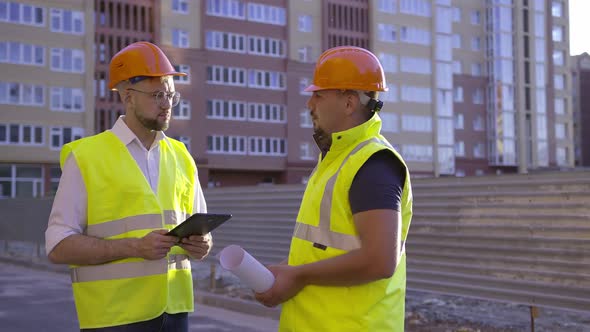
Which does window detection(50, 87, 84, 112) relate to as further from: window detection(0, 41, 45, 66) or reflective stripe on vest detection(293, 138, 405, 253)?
reflective stripe on vest detection(293, 138, 405, 253)

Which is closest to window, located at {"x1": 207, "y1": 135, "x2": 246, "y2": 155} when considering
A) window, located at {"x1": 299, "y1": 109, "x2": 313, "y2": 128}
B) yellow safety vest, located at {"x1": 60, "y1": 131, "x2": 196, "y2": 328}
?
window, located at {"x1": 299, "y1": 109, "x2": 313, "y2": 128}

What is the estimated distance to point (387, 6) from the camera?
73500 mm

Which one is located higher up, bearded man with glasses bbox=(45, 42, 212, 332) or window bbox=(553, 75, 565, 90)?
window bbox=(553, 75, 565, 90)

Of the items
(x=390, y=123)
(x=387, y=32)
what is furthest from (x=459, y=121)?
(x=387, y=32)

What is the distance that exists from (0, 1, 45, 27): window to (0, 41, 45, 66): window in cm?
162

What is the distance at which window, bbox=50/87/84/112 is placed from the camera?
56844 mm

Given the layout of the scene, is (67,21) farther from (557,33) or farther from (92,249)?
(92,249)

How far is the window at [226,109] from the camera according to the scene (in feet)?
204

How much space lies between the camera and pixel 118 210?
3.58 m

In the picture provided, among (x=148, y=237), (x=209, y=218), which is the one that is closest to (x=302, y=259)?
(x=209, y=218)

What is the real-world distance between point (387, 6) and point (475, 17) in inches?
480

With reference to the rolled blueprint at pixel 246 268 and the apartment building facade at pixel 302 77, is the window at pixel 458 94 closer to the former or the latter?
the apartment building facade at pixel 302 77

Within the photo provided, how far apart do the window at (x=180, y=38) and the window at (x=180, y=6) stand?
1541mm

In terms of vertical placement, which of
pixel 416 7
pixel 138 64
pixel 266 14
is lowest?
pixel 138 64
